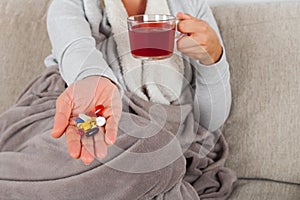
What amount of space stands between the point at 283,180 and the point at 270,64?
283mm

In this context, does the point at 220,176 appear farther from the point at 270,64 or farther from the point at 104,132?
the point at 104,132

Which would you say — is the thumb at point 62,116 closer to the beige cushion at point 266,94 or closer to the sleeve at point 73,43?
the sleeve at point 73,43

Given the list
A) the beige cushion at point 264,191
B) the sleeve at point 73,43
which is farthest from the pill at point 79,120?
the beige cushion at point 264,191

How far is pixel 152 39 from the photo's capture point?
0.82m

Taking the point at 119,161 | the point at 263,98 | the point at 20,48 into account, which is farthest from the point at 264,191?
the point at 20,48

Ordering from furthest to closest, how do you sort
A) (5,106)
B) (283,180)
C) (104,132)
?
(5,106) → (283,180) → (104,132)

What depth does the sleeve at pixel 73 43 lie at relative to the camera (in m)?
1.01

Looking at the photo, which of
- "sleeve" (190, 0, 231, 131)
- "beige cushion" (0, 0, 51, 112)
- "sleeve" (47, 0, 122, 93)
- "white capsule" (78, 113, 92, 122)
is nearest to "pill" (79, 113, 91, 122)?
"white capsule" (78, 113, 92, 122)

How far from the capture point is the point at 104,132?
85 cm

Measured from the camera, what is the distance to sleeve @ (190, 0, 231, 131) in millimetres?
1102

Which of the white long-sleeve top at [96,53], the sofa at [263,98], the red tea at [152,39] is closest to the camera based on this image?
the red tea at [152,39]

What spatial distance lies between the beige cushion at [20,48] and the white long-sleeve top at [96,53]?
0.81ft

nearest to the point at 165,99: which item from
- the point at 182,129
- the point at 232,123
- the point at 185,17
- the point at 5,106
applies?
the point at 182,129

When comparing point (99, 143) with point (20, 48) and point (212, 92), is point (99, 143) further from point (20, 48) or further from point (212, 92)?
point (20, 48)
